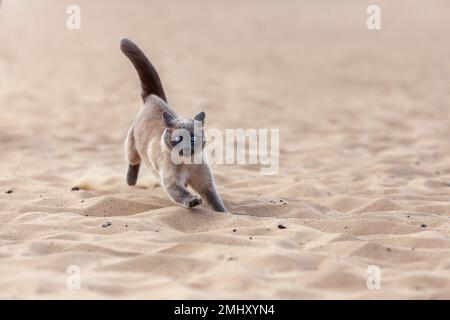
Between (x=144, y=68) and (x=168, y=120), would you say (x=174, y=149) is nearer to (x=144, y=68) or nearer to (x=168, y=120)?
(x=168, y=120)

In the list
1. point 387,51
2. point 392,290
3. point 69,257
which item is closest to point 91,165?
point 69,257

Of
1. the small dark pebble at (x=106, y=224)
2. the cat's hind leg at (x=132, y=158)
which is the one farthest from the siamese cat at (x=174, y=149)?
the small dark pebble at (x=106, y=224)

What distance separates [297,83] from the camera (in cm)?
1473

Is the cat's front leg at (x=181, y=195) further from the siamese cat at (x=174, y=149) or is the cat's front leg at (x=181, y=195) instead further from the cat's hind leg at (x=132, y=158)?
the cat's hind leg at (x=132, y=158)

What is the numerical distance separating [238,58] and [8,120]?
26.4 ft

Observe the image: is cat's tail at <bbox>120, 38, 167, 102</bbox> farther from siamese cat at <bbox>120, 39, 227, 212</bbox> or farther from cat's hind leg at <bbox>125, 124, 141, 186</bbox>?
cat's hind leg at <bbox>125, 124, 141, 186</bbox>

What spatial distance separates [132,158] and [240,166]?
165cm

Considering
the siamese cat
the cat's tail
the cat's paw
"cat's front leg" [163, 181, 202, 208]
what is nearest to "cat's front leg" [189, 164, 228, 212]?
the siamese cat

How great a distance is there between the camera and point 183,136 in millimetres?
5062

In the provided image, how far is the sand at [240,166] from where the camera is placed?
144 inches

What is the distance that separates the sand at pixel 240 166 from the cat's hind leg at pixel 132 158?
6.0 inches

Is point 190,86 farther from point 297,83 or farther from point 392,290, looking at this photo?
point 392,290

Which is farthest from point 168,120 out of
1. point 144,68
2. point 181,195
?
point 144,68
